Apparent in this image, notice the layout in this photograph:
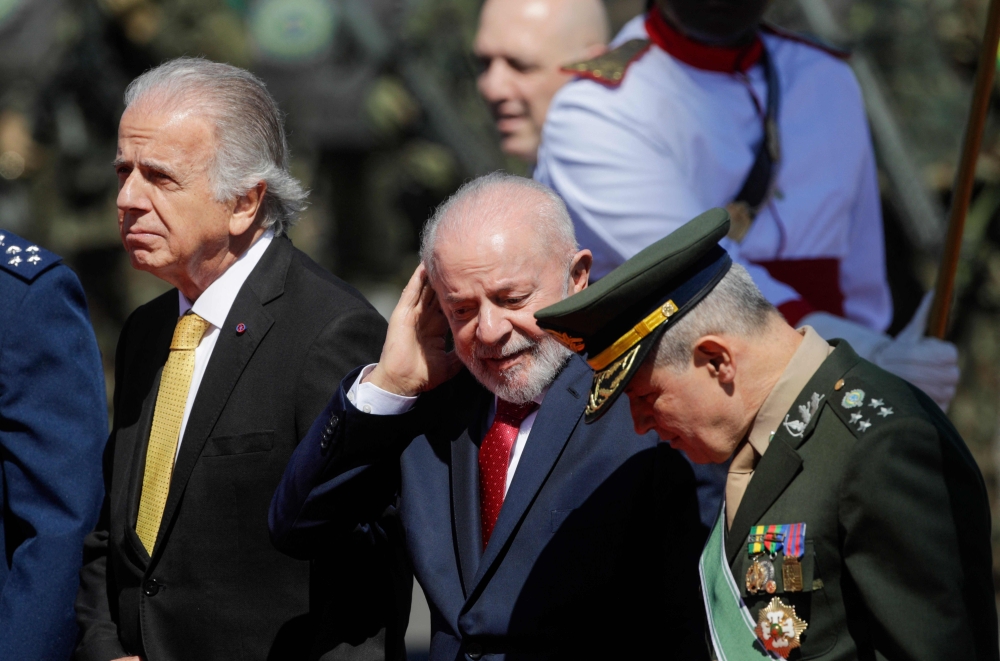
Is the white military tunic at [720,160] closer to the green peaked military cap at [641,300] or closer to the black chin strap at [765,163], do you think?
the black chin strap at [765,163]

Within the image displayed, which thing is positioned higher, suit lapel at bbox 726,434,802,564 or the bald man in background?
suit lapel at bbox 726,434,802,564

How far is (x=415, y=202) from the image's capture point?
6.71 meters

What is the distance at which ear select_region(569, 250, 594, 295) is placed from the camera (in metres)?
2.59

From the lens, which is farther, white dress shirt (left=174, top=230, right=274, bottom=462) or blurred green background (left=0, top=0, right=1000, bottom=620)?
blurred green background (left=0, top=0, right=1000, bottom=620)

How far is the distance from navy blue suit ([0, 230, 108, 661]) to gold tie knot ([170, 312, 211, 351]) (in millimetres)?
235

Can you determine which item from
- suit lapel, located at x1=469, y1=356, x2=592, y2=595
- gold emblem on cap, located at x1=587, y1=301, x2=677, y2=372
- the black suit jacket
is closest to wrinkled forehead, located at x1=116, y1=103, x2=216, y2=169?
the black suit jacket

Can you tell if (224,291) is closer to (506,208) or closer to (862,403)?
(506,208)

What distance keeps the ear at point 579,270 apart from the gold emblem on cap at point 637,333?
1.17 ft

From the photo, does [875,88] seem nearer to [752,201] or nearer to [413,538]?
[752,201]

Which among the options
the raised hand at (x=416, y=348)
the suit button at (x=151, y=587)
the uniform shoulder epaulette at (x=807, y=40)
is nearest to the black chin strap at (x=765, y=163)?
the uniform shoulder epaulette at (x=807, y=40)

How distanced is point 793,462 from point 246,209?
151 cm

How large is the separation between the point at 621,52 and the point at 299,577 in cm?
231

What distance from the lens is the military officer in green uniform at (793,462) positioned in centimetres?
194

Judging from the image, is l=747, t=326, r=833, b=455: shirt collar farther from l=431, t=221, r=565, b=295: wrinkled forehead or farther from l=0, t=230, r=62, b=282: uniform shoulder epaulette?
l=0, t=230, r=62, b=282: uniform shoulder epaulette
